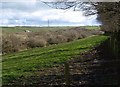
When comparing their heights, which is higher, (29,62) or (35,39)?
(35,39)

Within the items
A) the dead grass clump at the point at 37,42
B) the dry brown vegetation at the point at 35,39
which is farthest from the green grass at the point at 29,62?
the dead grass clump at the point at 37,42

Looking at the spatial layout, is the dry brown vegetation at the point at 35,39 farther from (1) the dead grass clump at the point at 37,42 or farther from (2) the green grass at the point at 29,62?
(2) the green grass at the point at 29,62

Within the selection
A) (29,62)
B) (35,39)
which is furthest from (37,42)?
(29,62)

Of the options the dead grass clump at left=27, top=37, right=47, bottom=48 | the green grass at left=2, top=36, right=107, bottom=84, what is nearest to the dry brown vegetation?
the dead grass clump at left=27, top=37, right=47, bottom=48

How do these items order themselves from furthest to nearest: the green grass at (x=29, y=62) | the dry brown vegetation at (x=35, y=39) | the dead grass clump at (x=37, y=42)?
the dead grass clump at (x=37, y=42) < the dry brown vegetation at (x=35, y=39) < the green grass at (x=29, y=62)

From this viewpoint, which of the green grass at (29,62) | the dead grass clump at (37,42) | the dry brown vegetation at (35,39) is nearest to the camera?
the green grass at (29,62)

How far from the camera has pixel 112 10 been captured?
7992 mm

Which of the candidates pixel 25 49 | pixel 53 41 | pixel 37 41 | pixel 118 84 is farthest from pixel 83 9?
pixel 53 41

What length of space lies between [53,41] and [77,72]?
20.1m

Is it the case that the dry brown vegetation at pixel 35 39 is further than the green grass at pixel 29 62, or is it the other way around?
the dry brown vegetation at pixel 35 39

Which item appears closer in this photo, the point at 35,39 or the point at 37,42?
the point at 35,39

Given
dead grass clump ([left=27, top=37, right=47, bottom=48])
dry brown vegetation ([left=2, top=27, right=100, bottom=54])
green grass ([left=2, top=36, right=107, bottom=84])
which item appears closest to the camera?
green grass ([left=2, top=36, right=107, bottom=84])

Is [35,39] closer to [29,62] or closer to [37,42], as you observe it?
[37,42]

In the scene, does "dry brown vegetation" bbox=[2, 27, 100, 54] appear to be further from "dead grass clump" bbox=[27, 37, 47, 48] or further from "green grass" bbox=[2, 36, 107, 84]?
"green grass" bbox=[2, 36, 107, 84]
